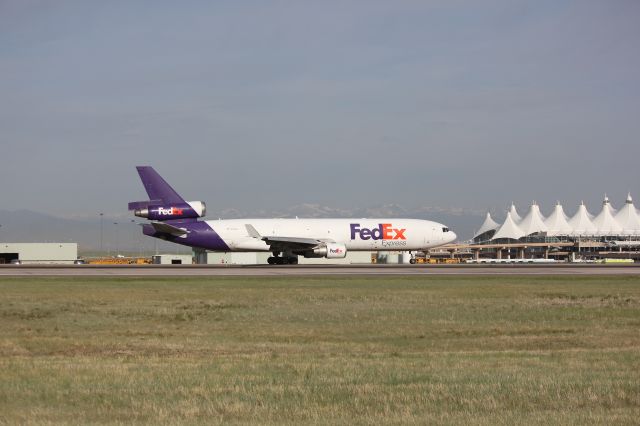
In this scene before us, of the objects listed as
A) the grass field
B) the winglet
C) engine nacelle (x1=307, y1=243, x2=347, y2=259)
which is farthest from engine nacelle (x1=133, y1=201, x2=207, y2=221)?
the grass field

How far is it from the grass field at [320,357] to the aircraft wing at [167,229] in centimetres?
3421

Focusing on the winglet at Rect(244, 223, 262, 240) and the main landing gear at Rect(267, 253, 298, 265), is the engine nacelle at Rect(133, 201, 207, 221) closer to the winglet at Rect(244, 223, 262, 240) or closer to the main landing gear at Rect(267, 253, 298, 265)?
the winglet at Rect(244, 223, 262, 240)

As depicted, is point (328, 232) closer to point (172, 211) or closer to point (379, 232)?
point (379, 232)

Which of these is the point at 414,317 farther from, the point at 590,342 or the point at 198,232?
the point at 198,232

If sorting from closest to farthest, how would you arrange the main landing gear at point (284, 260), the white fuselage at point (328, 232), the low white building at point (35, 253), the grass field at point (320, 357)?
1. the grass field at point (320, 357)
2. the white fuselage at point (328, 232)
3. the main landing gear at point (284, 260)
4. the low white building at point (35, 253)

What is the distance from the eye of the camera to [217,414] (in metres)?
12.6

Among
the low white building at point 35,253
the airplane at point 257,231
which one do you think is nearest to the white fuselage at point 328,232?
the airplane at point 257,231

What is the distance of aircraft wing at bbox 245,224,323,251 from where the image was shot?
73750mm

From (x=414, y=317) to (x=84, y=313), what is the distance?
11.2 meters

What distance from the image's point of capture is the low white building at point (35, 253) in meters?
115

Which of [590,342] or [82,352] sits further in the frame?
[590,342]

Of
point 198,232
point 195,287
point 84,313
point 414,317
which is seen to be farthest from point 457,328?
point 198,232

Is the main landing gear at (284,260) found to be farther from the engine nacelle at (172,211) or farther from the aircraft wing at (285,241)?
the engine nacelle at (172,211)

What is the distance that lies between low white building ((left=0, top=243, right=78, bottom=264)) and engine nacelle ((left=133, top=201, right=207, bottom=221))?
45.4 metres
